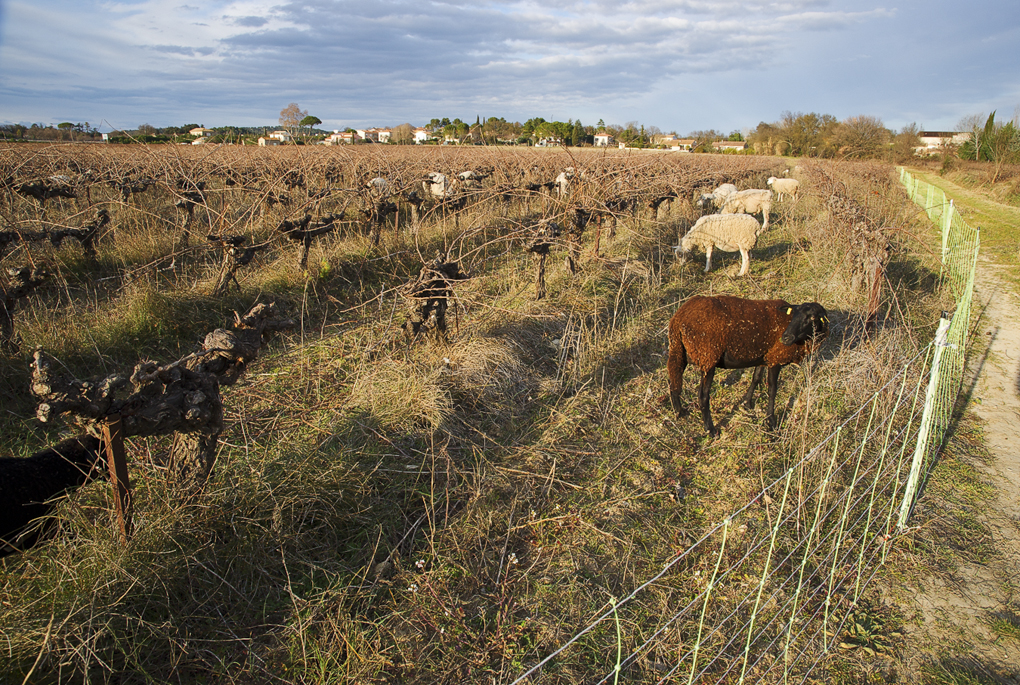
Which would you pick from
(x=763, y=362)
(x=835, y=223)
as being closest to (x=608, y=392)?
(x=763, y=362)

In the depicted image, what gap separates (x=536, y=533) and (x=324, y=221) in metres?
7.05

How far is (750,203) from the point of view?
1363 centimetres

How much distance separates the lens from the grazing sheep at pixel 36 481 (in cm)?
285

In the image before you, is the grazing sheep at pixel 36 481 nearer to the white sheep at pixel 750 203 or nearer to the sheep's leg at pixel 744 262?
the sheep's leg at pixel 744 262

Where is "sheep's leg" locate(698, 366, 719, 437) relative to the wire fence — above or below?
above

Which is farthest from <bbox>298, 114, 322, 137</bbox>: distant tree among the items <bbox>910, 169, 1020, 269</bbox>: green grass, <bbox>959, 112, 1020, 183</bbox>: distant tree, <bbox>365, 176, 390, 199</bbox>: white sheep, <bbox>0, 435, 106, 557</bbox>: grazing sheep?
<bbox>959, 112, 1020, 183</bbox>: distant tree

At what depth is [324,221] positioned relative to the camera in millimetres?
8906

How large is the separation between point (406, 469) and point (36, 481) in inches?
89.1

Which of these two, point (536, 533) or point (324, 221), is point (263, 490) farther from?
point (324, 221)

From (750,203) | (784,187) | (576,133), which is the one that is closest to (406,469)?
(576,133)

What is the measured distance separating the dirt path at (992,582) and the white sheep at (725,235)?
4.04 metres

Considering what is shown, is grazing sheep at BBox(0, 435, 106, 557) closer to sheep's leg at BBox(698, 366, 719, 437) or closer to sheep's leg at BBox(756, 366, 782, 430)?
sheep's leg at BBox(698, 366, 719, 437)

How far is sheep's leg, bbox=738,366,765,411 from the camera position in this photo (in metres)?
5.30

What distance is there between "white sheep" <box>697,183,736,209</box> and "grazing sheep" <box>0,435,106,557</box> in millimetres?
14784
